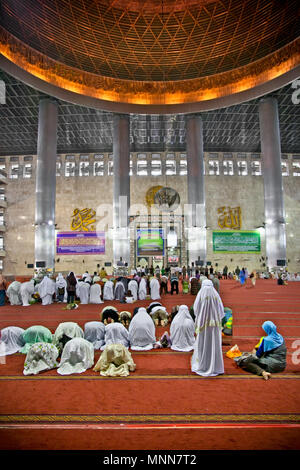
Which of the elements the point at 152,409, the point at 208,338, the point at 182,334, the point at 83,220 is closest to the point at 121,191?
the point at 83,220

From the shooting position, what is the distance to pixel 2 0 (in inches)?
473

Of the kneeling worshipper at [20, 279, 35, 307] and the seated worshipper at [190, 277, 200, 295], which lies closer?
the kneeling worshipper at [20, 279, 35, 307]

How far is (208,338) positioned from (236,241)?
18559 millimetres

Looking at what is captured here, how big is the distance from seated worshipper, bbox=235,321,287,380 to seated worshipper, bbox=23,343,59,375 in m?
2.02

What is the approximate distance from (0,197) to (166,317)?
65.4 ft

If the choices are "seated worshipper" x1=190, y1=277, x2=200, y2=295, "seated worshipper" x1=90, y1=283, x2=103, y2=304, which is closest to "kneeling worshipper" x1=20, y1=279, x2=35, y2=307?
"seated worshipper" x1=90, y1=283, x2=103, y2=304

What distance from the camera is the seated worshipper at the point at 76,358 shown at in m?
3.22

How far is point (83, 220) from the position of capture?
20.9m

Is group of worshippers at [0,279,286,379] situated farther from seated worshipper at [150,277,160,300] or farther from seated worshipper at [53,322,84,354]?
seated worshipper at [150,277,160,300]

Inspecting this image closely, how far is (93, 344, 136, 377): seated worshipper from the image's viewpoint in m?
3.14

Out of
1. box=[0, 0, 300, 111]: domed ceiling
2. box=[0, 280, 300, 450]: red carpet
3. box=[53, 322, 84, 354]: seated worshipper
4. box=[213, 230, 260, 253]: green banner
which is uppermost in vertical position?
box=[0, 0, 300, 111]: domed ceiling

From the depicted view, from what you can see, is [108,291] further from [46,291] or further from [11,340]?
[11,340]
